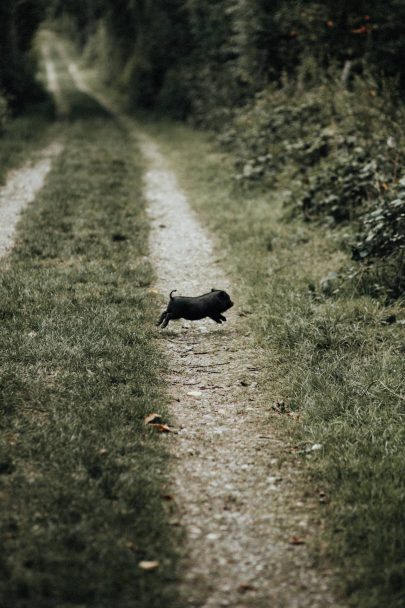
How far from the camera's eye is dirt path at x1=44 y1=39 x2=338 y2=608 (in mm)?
2979

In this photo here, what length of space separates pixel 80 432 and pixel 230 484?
1079mm

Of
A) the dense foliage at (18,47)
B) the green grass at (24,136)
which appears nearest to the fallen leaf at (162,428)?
the green grass at (24,136)

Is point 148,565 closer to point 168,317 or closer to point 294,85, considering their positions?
point 168,317

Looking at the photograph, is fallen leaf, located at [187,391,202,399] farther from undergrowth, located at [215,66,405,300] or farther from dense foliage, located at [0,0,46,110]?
dense foliage, located at [0,0,46,110]

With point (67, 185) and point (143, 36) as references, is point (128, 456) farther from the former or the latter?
point (143, 36)

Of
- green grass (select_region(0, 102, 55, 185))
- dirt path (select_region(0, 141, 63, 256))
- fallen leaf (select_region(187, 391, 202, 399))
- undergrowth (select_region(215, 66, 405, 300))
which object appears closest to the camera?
fallen leaf (select_region(187, 391, 202, 399))

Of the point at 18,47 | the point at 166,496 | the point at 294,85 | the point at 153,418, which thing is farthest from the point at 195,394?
the point at 18,47

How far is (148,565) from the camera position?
2.99 metres

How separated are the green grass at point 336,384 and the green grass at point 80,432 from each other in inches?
39.2

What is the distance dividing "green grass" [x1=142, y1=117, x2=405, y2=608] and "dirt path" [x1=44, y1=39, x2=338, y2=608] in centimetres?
18

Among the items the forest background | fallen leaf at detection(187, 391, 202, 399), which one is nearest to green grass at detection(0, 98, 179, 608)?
fallen leaf at detection(187, 391, 202, 399)

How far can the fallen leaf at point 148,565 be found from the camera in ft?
9.80

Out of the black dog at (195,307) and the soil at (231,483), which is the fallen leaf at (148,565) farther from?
the black dog at (195,307)

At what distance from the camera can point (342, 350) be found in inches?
215
